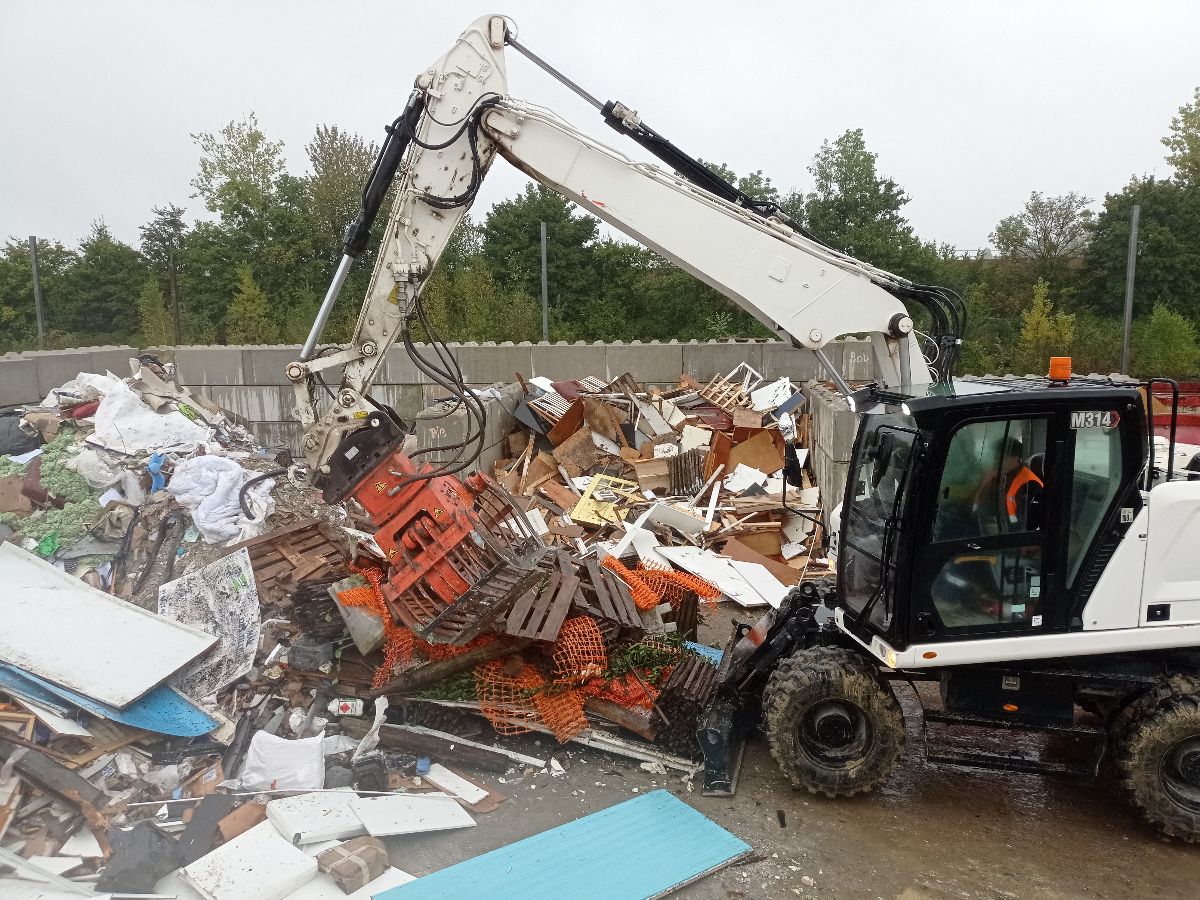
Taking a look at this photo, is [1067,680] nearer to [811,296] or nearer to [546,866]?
[811,296]

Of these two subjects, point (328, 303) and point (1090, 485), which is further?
point (328, 303)

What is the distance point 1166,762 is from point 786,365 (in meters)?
8.91

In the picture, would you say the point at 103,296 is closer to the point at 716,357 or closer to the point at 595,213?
the point at 716,357

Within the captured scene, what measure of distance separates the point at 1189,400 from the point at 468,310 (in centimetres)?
1616

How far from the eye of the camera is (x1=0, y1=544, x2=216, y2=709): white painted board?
15.5 feet

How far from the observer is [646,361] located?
12336 millimetres

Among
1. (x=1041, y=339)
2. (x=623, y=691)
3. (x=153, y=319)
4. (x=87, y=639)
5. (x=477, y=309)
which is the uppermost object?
(x=1041, y=339)

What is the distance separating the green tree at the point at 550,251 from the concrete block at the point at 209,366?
15954 mm

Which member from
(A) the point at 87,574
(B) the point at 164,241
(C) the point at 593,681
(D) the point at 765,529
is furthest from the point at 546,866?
(B) the point at 164,241

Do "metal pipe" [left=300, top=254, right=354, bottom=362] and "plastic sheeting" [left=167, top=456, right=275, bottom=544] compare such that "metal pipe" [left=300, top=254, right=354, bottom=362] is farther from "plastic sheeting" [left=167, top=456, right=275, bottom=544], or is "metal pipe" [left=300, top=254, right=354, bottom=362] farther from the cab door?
the cab door

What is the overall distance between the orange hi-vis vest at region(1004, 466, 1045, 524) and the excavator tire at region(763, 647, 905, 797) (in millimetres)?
1127

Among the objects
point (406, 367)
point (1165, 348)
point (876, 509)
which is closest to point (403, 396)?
point (406, 367)

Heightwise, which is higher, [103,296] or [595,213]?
[103,296]

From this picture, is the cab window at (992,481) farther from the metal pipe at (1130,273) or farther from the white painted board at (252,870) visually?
the metal pipe at (1130,273)
